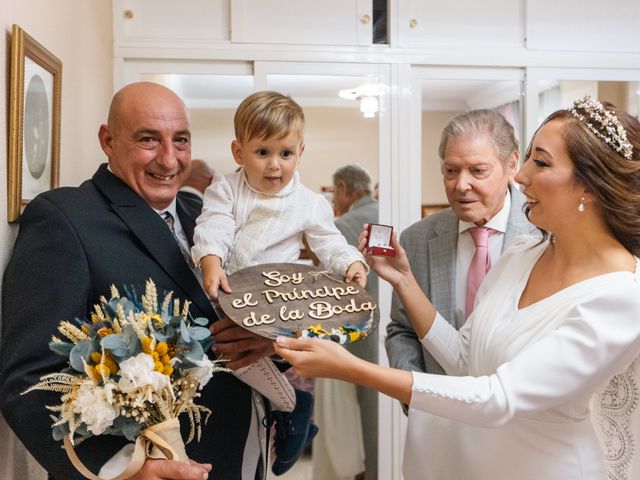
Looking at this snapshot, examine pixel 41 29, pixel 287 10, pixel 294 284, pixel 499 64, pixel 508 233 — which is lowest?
pixel 294 284

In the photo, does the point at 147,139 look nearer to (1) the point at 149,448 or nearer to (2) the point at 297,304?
(2) the point at 297,304

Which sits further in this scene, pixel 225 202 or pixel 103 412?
pixel 225 202

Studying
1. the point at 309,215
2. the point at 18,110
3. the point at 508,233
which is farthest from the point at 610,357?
the point at 18,110

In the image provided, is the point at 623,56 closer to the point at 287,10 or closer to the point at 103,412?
the point at 287,10

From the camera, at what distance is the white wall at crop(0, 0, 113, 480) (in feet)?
5.03

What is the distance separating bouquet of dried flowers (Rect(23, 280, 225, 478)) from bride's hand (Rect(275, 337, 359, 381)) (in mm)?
194

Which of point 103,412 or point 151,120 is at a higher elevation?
point 151,120

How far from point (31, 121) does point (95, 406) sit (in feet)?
2.95

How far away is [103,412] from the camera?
3.85 ft

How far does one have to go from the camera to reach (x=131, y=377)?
→ 119 centimetres

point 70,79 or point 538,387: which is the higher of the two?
point 70,79

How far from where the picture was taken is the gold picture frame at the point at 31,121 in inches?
60.7

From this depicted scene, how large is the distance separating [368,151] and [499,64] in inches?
31.5

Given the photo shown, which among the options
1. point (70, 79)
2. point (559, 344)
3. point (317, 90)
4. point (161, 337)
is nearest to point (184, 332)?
point (161, 337)
